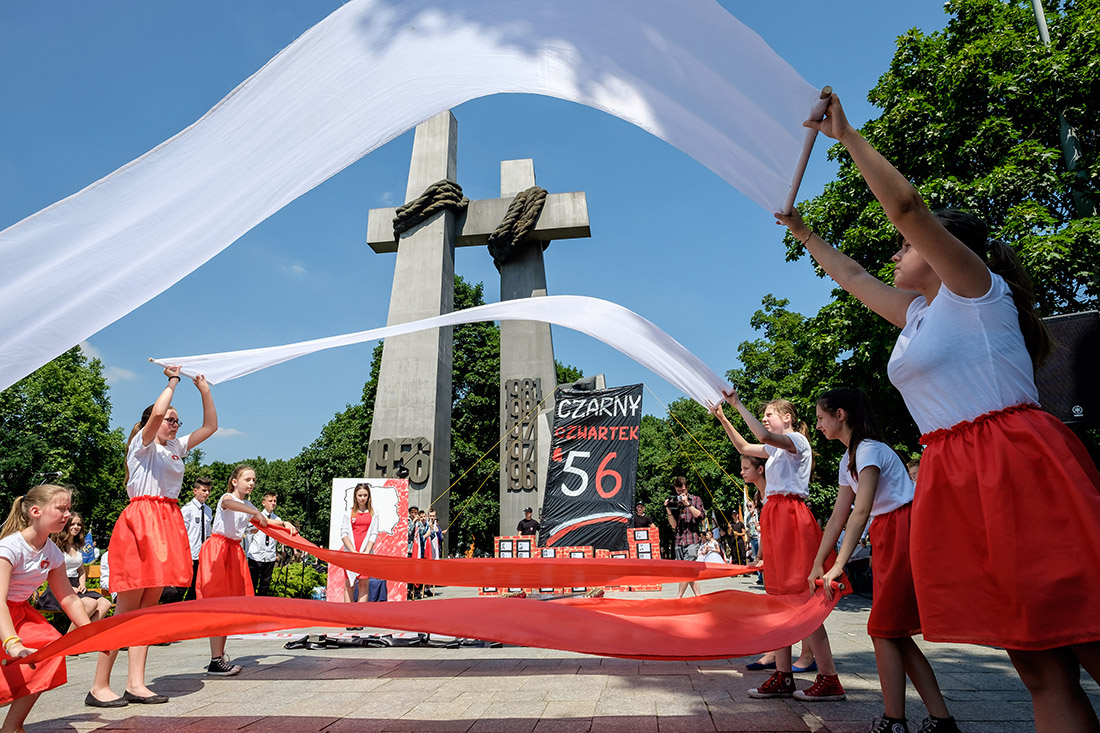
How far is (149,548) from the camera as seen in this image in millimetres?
4012

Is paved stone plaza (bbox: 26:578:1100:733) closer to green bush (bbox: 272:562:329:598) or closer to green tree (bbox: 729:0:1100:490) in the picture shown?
green bush (bbox: 272:562:329:598)

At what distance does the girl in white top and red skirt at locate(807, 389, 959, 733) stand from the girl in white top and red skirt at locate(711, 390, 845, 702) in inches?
25.1

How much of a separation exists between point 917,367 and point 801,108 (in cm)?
82

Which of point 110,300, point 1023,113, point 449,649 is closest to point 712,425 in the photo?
point 1023,113

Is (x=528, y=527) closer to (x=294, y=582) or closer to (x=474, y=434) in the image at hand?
(x=294, y=582)

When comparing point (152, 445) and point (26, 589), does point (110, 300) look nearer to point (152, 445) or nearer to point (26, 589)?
point (26, 589)

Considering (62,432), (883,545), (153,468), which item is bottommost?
(883,545)

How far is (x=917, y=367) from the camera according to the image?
1830 millimetres

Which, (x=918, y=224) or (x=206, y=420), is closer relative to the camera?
(x=918, y=224)

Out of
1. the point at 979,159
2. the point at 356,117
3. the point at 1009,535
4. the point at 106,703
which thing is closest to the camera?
the point at 1009,535

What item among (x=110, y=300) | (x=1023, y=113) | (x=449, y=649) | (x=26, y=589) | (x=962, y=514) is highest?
(x=1023, y=113)

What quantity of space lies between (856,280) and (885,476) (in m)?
1.17

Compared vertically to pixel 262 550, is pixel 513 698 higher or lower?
lower

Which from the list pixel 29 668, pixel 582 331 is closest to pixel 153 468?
pixel 29 668
